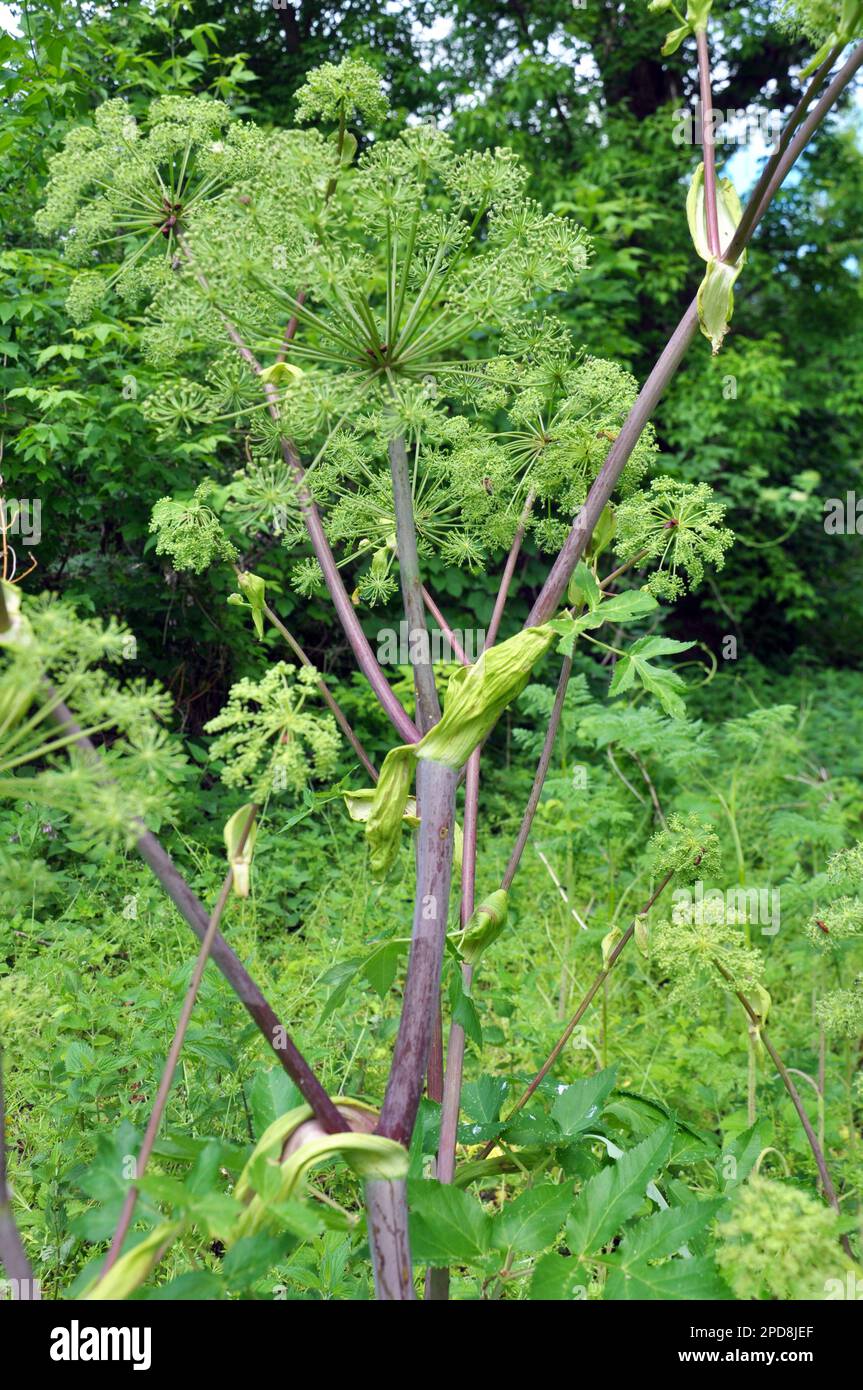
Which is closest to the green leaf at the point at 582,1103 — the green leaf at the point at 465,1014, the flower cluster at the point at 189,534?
the green leaf at the point at 465,1014

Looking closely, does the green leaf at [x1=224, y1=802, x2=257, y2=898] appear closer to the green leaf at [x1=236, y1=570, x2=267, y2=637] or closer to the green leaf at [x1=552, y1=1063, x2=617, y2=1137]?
the green leaf at [x1=236, y1=570, x2=267, y2=637]

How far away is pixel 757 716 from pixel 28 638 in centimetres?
405

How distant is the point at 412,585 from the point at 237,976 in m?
0.54

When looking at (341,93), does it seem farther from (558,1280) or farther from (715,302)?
(558,1280)

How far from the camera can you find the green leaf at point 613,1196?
1.26m

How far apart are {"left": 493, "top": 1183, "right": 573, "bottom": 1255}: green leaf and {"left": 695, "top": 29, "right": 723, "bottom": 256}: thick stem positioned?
3.99 feet

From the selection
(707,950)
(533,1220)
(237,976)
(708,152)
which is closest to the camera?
(237,976)

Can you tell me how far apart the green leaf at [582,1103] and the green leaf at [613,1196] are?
189 mm

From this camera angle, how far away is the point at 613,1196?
4.25 feet

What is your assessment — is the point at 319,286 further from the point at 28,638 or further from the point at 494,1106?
the point at 494,1106

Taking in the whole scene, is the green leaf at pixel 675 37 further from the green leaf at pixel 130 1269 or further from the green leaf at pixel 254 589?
the green leaf at pixel 130 1269

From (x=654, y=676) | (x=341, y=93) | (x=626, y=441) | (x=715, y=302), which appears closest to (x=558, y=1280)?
(x=654, y=676)

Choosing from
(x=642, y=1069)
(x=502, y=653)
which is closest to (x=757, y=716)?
(x=642, y=1069)

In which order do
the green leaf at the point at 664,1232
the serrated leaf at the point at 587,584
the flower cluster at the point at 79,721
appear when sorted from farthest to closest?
1. the serrated leaf at the point at 587,584
2. the green leaf at the point at 664,1232
3. the flower cluster at the point at 79,721
